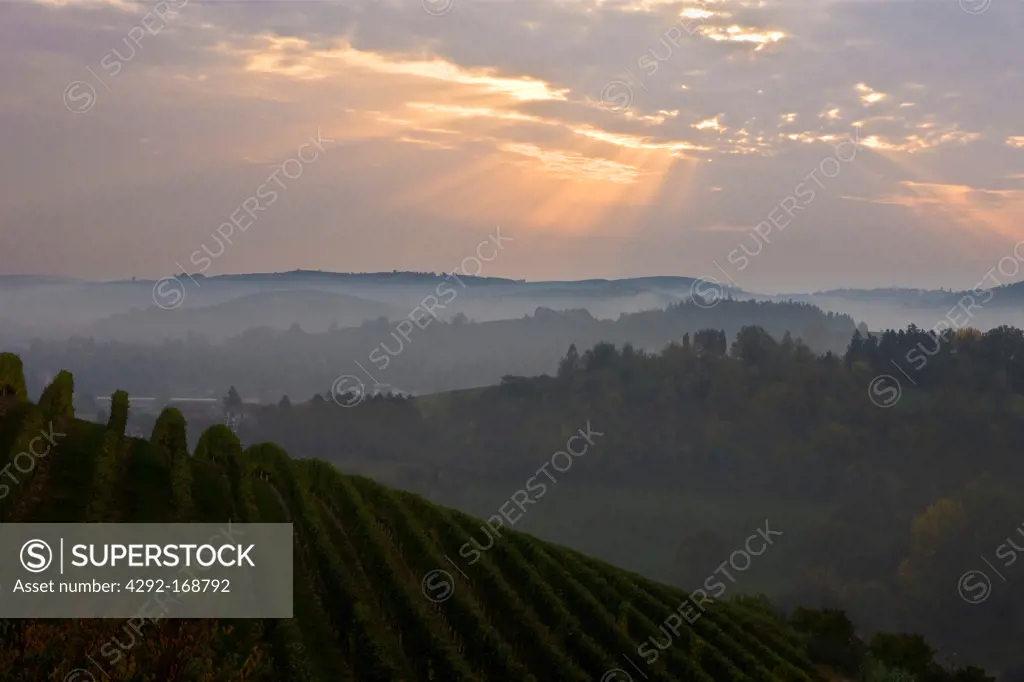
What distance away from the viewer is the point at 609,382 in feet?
647

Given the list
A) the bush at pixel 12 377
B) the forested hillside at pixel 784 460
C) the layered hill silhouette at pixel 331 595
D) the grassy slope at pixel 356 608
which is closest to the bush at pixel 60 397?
the layered hill silhouette at pixel 331 595

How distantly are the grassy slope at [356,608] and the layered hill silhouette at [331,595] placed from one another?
4 cm

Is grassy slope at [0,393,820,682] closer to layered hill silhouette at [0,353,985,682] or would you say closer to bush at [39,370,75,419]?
layered hill silhouette at [0,353,985,682]

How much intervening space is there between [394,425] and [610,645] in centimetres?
17247

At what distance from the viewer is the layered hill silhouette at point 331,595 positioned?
13.9m

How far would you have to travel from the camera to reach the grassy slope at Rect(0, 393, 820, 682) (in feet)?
45.3

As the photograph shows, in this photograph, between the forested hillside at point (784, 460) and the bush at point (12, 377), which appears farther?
the forested hillside at point (784, 460)

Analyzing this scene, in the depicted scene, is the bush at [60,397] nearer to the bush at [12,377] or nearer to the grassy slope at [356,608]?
the grassy slope at [356,608]

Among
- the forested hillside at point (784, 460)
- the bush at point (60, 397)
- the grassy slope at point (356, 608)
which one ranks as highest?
the bush at point (60, 397)

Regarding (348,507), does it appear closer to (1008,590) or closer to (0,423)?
(0,423)

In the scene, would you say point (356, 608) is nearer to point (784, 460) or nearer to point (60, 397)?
point (60, 397)

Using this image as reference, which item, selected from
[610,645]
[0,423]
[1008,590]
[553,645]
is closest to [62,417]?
[0,423]

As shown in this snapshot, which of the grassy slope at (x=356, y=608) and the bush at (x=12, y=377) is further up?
the bush at (x=12, y=377)

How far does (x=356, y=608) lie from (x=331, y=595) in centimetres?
102
